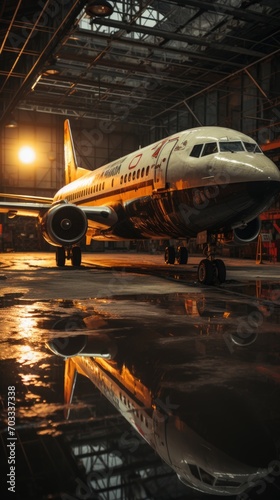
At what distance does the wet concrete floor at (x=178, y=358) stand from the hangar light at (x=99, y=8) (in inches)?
424

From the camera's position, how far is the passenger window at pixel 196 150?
12516 millimetres

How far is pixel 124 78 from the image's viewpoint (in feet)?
115

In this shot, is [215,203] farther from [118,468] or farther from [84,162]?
[84,162]

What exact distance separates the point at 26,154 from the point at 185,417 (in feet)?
149

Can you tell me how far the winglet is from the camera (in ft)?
11.6

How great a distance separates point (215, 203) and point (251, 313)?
14.2ft

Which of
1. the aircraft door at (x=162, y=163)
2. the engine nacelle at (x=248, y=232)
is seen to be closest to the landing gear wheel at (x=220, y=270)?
the engine nacelle at (x=248, y=232)

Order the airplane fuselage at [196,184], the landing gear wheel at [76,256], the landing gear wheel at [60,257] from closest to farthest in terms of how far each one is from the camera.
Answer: the airplane fuselage at [196,184]
the landing gear wheel at [60,257]
the landing gear wheel at [76,256]

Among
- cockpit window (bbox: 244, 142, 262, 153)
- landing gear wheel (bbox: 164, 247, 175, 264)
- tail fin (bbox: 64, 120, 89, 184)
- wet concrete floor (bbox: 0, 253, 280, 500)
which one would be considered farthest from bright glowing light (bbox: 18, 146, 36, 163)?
wet concrete floor (bbox: 0, 253, 280, 500)

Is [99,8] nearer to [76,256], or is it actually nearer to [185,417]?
[76,256]

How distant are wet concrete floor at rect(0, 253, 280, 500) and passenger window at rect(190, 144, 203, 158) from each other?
4212mm

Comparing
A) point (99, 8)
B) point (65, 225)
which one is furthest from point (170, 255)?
point (99, 8)

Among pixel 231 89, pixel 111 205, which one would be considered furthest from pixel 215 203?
pixel 231 89

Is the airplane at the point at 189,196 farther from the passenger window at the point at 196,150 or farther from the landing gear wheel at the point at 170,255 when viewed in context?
the landing gear wheel at the point at 170,255
